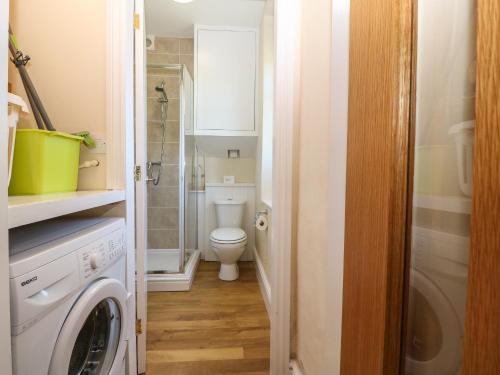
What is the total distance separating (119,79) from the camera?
1145 millimetres

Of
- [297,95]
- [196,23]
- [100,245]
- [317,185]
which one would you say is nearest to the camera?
[100,245]

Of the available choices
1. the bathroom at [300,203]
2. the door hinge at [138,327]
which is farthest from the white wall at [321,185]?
the door hinge at [138,327]

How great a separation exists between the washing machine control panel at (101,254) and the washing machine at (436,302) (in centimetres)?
87

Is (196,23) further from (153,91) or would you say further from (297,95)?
(297,95)

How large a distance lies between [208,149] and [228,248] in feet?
4.19

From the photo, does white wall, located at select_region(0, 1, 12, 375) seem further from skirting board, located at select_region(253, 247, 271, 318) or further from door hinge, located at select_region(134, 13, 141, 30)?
skirting board, located at select_region(253, 247, 271, 318)

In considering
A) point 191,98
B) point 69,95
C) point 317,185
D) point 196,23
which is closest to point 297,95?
point 317,185

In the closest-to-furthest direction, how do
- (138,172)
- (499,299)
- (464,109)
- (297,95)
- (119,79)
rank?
(499,299) → (464,109) → (119,79) → (297,95) → (138,172)

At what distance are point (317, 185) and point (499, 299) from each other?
699 millimetres

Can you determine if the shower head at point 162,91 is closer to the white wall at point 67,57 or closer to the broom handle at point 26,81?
the white wall at point 67,57

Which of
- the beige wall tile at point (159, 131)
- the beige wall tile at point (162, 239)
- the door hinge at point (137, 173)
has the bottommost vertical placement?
the beige wall tile at point (162, 239)

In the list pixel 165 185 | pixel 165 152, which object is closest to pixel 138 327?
pixel 165 185

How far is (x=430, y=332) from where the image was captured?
1.59 feet

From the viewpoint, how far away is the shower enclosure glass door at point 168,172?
2.70 metres
